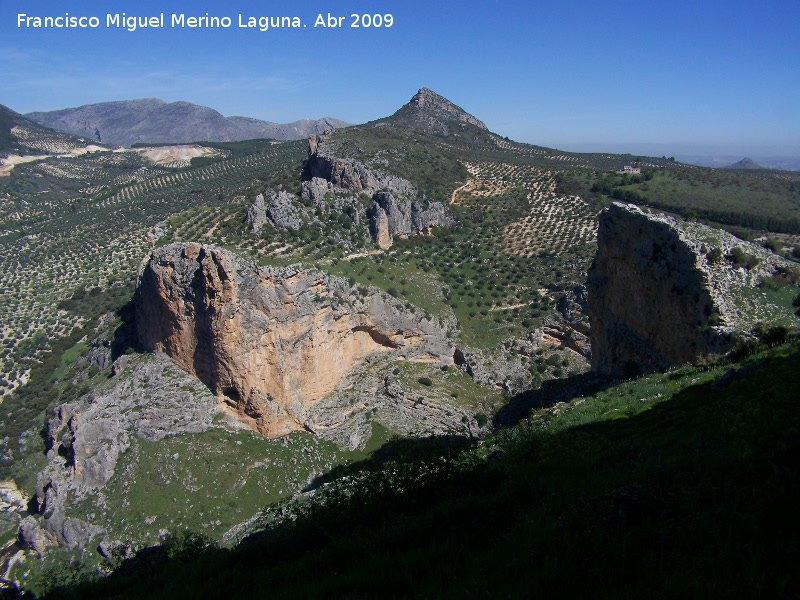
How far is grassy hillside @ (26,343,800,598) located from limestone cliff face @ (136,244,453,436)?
17.3 m

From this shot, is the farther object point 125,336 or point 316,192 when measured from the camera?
point 316,192

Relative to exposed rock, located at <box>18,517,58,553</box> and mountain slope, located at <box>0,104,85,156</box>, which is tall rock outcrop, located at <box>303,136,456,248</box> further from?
mountain slope, located at <box>0,104,85,156</box>

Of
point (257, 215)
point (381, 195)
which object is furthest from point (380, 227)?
point (257, 215)

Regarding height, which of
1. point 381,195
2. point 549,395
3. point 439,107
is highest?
point 439,107

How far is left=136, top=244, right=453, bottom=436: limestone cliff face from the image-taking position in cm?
2731

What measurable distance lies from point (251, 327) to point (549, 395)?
1688cm

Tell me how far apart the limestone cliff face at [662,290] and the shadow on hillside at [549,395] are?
1168 millimetres

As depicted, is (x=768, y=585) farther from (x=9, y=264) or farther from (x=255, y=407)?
(x=9, y=264)

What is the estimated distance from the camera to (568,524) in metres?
5.37

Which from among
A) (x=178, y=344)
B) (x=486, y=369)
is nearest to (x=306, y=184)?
(x=178, y=344)

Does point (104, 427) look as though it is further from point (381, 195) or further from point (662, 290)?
point (662, 290)

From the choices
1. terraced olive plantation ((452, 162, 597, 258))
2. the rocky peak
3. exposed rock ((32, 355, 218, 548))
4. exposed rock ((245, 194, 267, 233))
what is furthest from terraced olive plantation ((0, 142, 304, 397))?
terraced olive plantation ((452, 162, 597, 258))

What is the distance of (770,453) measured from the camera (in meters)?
5.84

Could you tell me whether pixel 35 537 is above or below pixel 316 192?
below
